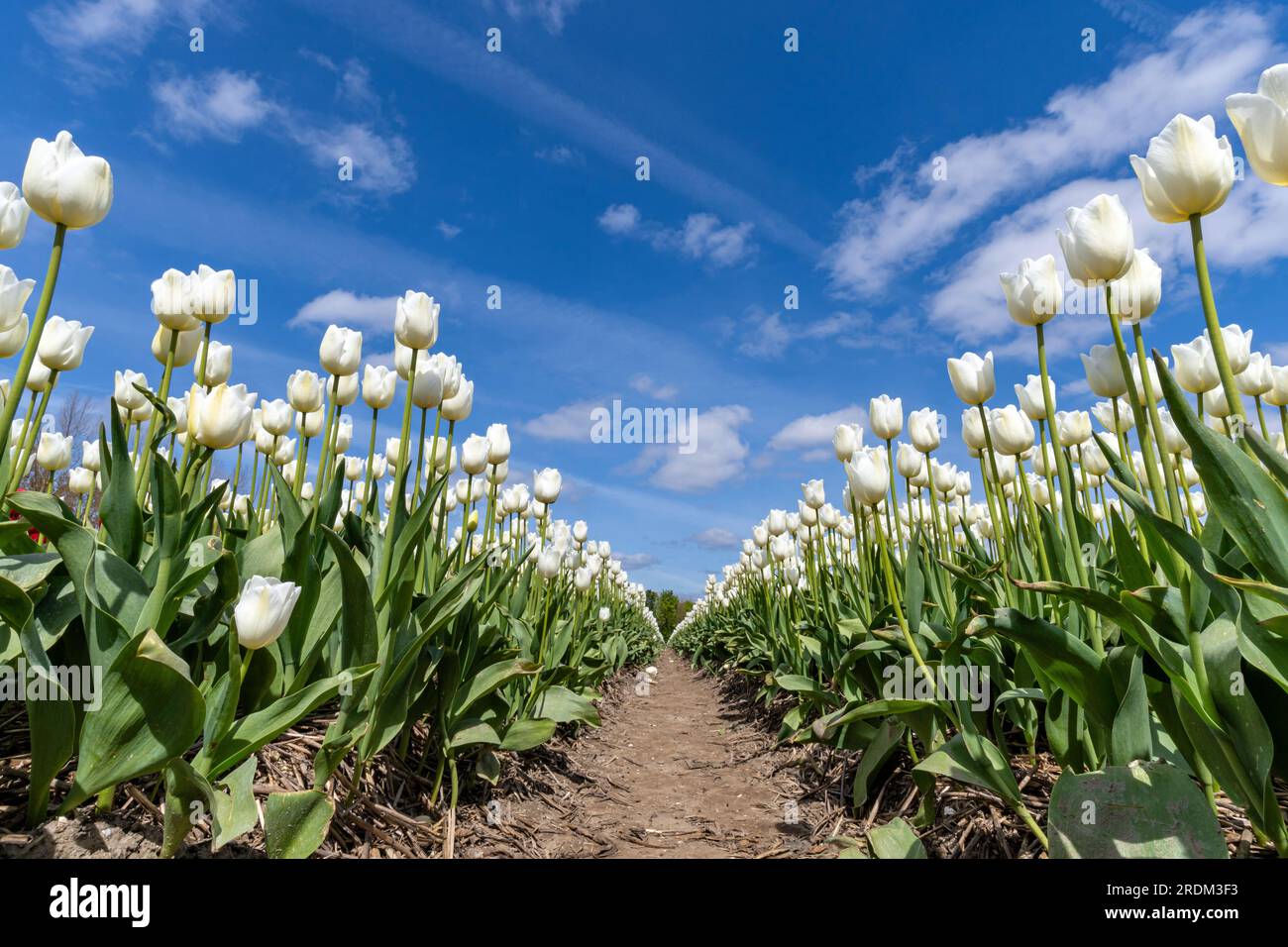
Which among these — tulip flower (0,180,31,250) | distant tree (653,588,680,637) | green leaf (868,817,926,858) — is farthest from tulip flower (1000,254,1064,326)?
distant tree (653,588,680,637)

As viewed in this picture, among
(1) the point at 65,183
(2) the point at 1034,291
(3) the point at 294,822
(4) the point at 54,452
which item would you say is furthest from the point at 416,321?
(4) the point at 54,452

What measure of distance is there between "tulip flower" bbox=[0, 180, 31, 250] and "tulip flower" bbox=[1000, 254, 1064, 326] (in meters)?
2.93

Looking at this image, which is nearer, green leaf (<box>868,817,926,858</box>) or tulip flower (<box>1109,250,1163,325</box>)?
tulip flower (<box>1109,250,1163,325</box>)

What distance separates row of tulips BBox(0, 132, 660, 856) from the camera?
71.2 inches

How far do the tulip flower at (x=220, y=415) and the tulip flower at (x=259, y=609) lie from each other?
92 centimetres

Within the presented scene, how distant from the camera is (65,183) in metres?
1.93

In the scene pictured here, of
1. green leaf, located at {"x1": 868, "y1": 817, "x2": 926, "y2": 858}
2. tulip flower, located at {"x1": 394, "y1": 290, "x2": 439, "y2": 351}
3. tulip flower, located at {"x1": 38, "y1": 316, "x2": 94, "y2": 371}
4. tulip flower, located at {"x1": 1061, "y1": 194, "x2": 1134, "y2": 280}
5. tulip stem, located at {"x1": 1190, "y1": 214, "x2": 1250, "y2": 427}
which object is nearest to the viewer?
tulip stem, located at {"x1": 1190, "y1": 214, "x2": 1250, "y2": 427}

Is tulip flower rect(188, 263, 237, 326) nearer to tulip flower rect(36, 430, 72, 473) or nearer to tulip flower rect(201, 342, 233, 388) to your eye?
tulip flower rect(201, 342, 233, 388)

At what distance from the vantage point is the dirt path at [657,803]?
324 cm

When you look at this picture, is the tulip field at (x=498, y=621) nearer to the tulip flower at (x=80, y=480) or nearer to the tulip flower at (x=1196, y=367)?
the tulip flower at (x=1196, y=367)

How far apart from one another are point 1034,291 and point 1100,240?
0.32 metres

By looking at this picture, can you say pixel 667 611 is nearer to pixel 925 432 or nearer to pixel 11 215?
pixel 925 432
